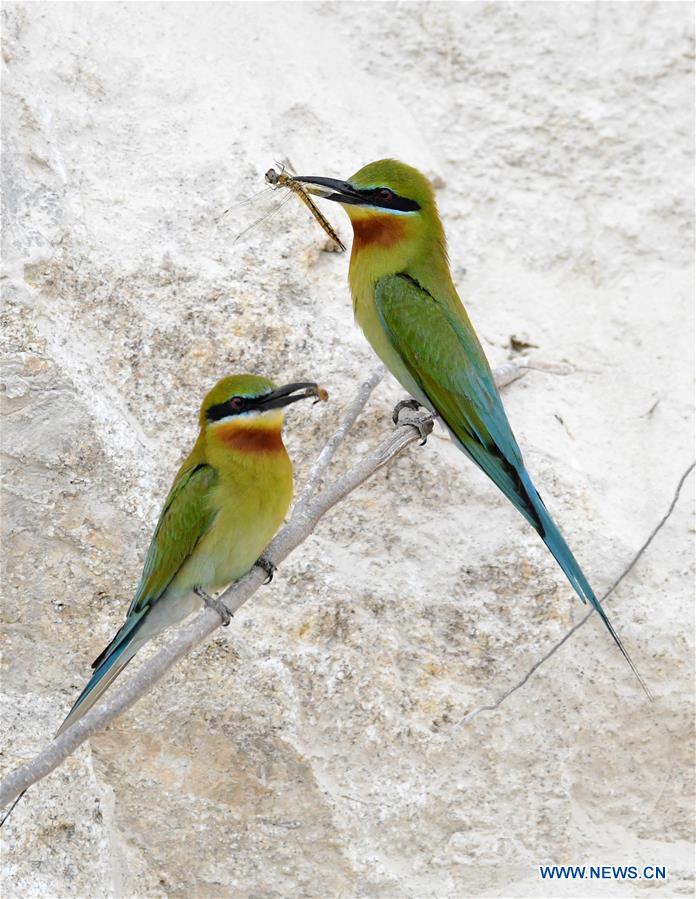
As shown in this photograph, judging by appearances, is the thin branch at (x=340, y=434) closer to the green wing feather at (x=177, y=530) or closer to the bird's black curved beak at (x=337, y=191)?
the green wing feather at (x=177, y=530)

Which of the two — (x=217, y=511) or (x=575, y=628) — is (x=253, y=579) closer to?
(x=217, y=511)

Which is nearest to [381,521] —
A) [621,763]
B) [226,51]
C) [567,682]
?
[567,682]

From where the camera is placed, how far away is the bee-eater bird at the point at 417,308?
304 centimetres

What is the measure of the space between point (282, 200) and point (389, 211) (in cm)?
33

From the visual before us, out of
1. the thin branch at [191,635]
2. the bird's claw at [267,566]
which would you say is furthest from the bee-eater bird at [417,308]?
the bird's claw at [267,566]

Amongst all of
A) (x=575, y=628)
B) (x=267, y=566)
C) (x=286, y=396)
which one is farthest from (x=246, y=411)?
(x=575, y=628)

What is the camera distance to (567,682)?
9.94 ft

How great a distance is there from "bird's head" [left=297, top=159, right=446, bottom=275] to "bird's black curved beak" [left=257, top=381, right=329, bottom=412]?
Answer: 66 cm

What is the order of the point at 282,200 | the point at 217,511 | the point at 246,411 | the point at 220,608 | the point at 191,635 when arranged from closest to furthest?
the point at 191,635, the point at 220,608, the point at 246,411, the point at 217,511, the point at 282,200

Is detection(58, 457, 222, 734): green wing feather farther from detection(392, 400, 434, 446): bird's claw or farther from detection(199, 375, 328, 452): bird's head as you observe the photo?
detection(392, 400, 434, 446): bird's claw

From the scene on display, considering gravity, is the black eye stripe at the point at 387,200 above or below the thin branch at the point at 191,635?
above

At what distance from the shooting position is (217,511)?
2814mm

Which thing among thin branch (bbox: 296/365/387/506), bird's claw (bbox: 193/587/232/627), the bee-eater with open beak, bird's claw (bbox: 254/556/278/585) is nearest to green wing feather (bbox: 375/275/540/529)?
thin branch (bbox: 296/365/387/506)

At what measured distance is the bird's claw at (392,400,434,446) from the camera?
3.04 m
